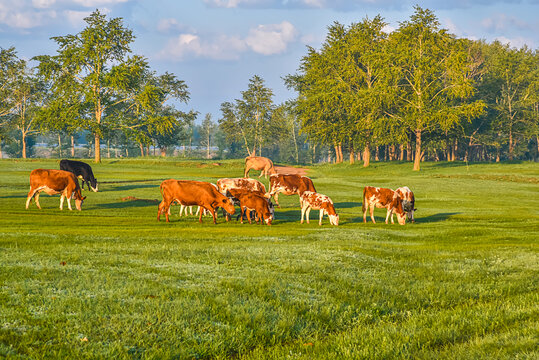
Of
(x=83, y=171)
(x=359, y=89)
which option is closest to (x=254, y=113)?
(x=359, y=89)

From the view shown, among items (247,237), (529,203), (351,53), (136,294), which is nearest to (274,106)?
(351,53)

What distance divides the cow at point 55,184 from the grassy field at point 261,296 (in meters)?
6.66

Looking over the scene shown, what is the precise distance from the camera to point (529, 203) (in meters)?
33.8

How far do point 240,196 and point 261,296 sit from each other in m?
15.0

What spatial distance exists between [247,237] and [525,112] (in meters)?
86.6

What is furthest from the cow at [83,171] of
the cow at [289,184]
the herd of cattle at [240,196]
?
the cow at [289,184]

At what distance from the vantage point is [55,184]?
24688mm

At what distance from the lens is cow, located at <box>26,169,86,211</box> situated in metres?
24.4

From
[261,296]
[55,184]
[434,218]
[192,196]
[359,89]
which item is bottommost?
[434,218]

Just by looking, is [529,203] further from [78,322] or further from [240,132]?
[240,132]

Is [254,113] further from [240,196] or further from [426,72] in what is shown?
[240,196]

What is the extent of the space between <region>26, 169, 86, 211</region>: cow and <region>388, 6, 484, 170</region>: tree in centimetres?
4974

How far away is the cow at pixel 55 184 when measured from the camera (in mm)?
24359

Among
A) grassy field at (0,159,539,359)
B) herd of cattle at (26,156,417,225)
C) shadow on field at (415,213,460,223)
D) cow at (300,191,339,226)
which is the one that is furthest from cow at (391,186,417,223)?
grassy field at (0,159,539,359)
